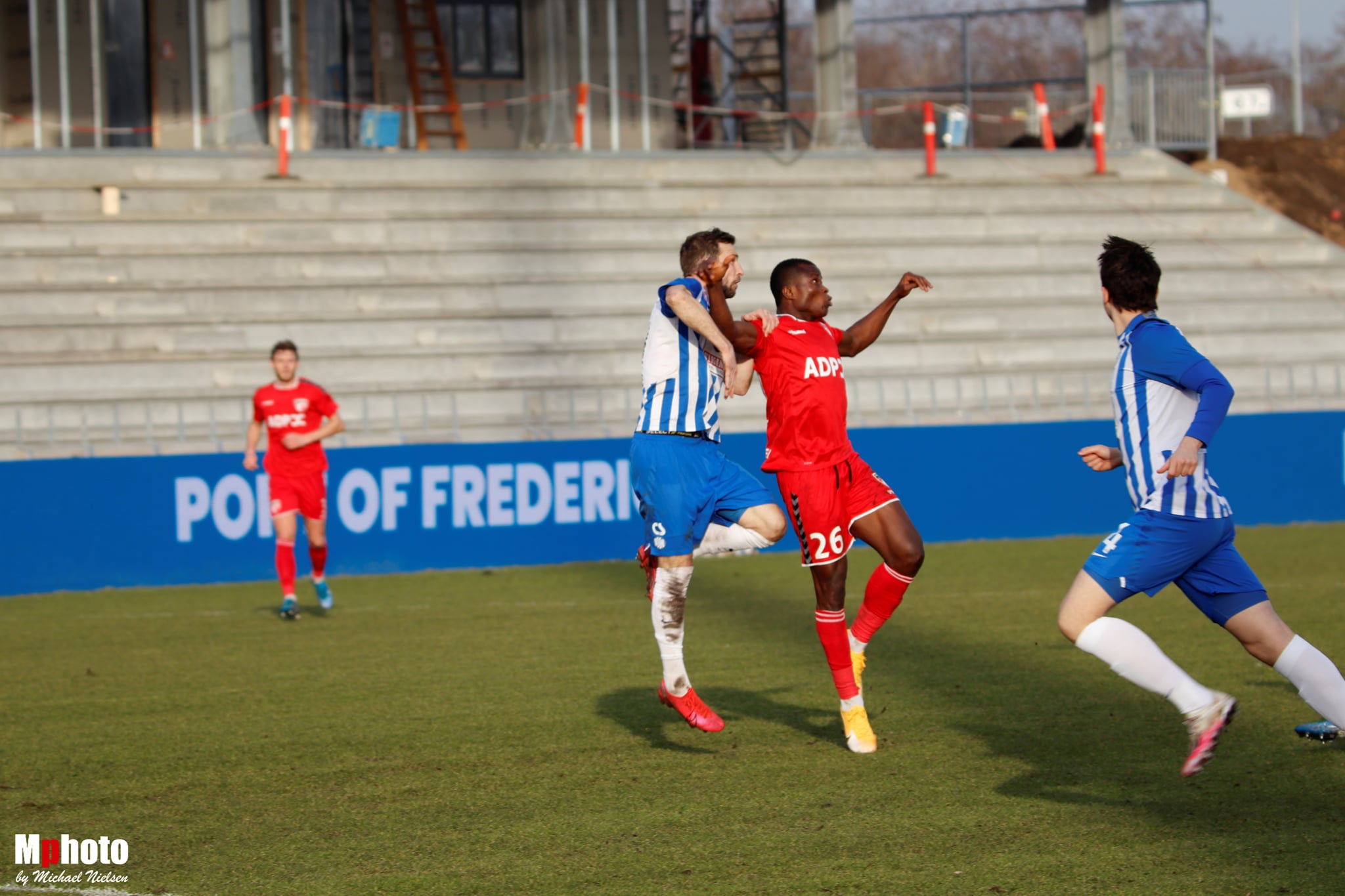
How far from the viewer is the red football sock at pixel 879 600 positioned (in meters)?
6.37

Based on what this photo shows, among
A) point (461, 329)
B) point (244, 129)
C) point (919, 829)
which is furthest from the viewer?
point (244, 129)

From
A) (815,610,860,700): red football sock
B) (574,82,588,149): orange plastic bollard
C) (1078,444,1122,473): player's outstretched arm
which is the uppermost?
(574,82,588,149): orange plastic bollard

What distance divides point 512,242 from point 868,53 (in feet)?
147

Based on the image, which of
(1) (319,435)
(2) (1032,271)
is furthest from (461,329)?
(2) (1032,271)

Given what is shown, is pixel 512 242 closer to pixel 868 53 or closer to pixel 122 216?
pixel 122 216

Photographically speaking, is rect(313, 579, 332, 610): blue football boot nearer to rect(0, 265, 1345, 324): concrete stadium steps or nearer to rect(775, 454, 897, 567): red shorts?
rect(775, 454, 897, 567): red shorts

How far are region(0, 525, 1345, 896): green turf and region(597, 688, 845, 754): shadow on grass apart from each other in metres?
0.03

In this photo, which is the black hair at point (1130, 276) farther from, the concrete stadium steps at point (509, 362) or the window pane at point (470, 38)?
the window pane at point (470, 38)

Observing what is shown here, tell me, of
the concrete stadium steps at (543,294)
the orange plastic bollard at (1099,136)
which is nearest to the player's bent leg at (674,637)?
the concrete stadium steps at (543,294)

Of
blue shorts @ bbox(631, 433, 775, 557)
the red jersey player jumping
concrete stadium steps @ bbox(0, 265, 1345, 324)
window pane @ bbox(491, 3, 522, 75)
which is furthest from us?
window pane @ bbox(491, 3, 522, 75)

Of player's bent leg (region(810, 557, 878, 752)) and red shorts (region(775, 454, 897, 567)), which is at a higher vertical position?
red shorts (region(775, 454, 897, 567))

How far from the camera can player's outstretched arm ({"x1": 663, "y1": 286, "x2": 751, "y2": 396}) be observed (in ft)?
19.1

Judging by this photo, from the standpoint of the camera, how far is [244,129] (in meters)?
19.2

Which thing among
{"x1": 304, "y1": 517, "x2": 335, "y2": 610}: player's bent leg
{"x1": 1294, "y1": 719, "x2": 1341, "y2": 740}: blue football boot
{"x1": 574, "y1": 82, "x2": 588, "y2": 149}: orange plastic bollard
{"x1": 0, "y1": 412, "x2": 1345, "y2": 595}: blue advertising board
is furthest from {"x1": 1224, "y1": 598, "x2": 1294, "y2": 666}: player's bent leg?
{"x1": 574, "y1": 82, "x2": 588, "y2": 149}: orange plastic bollard
